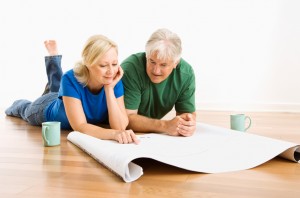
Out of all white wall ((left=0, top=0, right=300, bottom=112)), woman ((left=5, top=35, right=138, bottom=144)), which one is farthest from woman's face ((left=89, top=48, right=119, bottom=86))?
white wall ((left=0, top=0, right=300, bottom=112))

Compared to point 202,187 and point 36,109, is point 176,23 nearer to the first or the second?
point 36,109


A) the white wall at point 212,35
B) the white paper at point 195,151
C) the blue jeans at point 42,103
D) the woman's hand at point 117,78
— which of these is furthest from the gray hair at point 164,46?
the white wall at point 212,35

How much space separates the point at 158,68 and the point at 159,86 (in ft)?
0.76

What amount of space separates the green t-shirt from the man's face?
0.30ft

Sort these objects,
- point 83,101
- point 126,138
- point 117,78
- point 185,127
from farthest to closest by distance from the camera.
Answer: point 83,101 → point 117,78 → point 185,127 → point 126,138

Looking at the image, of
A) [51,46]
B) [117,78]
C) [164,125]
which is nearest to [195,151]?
[164,125]

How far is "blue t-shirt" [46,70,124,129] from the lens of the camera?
7.64 ft

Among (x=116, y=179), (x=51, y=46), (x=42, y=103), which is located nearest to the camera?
(x=116, y=179)

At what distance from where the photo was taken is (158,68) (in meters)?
2.21

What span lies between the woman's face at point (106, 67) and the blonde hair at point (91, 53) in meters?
0.02

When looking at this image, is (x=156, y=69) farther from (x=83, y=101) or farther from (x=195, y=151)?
(x=195, y=151)

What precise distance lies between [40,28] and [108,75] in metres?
2.67

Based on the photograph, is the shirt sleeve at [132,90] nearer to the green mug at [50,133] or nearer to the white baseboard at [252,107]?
the green mug at [50,133]

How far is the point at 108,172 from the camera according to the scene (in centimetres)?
166
